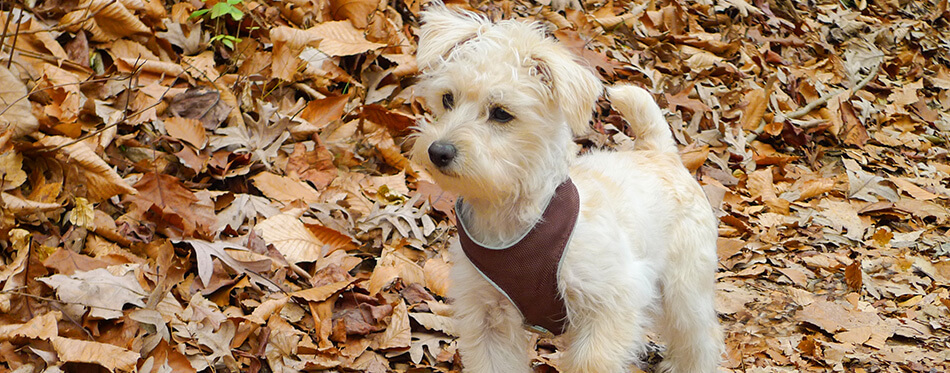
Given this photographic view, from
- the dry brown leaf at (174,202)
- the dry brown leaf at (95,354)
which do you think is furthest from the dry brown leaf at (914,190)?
the dry brown leaf at (95,354)

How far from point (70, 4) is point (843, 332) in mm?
4838

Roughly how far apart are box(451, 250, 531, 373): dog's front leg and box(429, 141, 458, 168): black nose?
0.65 meters

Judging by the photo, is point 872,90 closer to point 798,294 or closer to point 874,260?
point 874,260

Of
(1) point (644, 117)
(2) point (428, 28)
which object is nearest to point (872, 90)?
(1) point (644, 117)

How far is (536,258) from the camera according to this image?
3.36 metres

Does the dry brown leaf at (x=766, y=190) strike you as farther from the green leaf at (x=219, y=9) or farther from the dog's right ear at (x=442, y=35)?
the green leaf at (x=219, y=9)

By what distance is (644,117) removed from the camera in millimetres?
4480

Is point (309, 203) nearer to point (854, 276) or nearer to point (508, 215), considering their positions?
point (508, 215)

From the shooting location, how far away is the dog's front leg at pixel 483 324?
11.7 feet

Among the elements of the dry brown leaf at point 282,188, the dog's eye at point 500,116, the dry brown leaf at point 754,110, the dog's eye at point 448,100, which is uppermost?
the dog's eye at point 500,116

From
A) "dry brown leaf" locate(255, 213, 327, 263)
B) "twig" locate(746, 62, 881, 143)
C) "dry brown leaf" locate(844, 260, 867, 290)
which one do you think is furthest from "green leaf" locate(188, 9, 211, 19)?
"twig" locate(746, 62, 881, 143)

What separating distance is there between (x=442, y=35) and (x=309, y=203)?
1710mm

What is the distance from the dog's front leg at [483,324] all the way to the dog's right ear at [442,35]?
0.88m

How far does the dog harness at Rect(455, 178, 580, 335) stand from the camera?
3357mm
